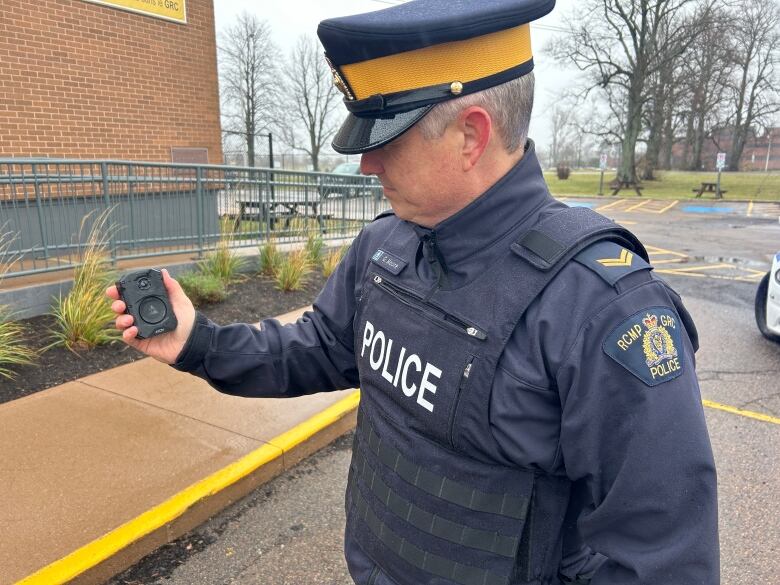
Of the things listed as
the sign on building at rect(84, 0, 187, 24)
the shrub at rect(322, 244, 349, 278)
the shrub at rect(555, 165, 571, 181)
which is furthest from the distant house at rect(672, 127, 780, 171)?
the sign on building at rect(84, 0, 187, 24)

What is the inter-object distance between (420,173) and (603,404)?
56cm

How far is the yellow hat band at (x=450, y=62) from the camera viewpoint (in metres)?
1.17

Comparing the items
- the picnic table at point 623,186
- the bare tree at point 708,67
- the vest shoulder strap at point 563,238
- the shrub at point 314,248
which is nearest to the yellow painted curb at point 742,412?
the vest shoulder strap at point 563,238

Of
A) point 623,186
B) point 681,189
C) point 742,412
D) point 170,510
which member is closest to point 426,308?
point 170,510

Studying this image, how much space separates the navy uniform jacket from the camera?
1018mm

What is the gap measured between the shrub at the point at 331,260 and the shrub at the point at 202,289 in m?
1.75

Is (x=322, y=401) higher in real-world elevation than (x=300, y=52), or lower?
lower

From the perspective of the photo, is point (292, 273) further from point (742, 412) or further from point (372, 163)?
point (372, 163)

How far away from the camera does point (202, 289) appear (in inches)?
237

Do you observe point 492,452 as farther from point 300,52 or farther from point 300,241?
point 300,52

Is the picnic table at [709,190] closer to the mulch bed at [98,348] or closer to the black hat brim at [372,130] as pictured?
the mulch bed at [98,348]

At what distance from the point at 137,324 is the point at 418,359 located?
733 millimetres

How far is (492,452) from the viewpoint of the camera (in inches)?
45.8

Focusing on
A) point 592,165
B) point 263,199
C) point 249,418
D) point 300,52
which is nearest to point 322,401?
point 249,418
